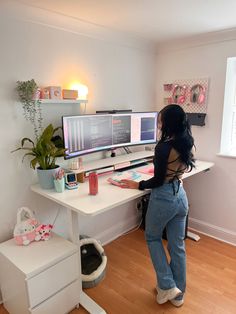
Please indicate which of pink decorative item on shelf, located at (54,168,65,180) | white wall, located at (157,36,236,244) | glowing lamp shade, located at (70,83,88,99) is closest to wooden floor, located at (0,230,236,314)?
white wall, located at (157,36,236,244)

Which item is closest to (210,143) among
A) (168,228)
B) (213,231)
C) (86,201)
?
A: (213,231)

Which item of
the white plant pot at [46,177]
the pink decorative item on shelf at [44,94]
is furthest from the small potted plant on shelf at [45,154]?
the pink decorative item on shelf at [44,94]

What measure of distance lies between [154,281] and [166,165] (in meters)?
1.12

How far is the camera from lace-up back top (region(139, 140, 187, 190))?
1.58 metres

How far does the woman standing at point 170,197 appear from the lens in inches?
62.3

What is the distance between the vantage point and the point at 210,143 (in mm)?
2715

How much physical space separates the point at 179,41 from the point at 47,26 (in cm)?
148

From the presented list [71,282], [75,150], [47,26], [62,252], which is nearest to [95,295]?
[71,282]

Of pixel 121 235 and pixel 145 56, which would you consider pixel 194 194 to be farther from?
pixel 145 56

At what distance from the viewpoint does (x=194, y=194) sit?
2.94 metres

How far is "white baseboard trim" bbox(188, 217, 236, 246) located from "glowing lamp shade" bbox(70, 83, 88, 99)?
1931 mm

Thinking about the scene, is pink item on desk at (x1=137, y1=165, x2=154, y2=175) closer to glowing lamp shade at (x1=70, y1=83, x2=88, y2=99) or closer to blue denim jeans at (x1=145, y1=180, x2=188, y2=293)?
blue denim jeans at (x1=145, y1=180, x2=188, y2=293)

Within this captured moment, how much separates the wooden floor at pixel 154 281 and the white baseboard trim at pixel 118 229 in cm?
7

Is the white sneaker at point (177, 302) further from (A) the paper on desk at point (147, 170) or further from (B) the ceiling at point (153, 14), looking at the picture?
(B) the ceiling at point (153, 14)
